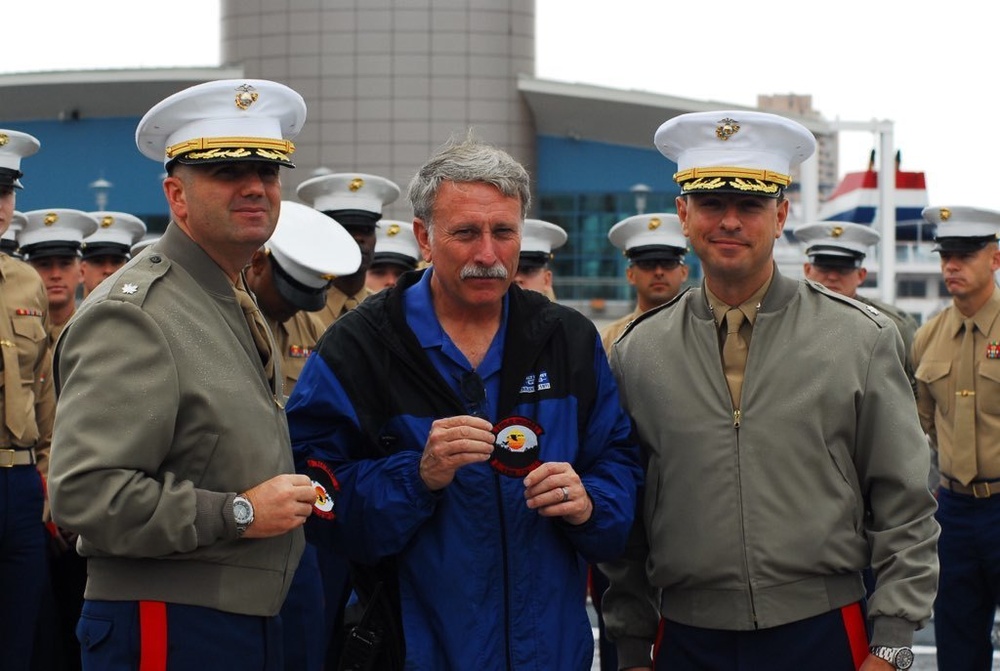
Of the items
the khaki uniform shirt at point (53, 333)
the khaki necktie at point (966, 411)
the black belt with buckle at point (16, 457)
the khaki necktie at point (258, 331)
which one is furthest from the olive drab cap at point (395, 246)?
the khaki necktie at point (258, 331)

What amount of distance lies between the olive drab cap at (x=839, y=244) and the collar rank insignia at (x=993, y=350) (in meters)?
1.31

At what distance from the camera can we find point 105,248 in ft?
26.8

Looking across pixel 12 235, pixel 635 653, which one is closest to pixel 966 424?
pixel 635 653

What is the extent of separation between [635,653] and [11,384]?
3249 mm

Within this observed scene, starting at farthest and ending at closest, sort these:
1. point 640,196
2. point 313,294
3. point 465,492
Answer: point 640,196, point 313,294, point 465,492

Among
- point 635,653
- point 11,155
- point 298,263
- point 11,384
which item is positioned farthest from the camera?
point 11,155

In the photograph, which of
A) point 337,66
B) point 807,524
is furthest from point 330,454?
point 337,66

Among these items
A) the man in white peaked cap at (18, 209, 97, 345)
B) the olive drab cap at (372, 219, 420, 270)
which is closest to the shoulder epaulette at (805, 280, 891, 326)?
the olive drab cap at (372, 219, 420, 270)

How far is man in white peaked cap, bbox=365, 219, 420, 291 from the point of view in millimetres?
8703

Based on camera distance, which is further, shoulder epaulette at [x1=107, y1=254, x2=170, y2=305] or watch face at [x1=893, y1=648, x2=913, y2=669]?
watch face at [x1=893, y1=648, x2=913, y2=669]

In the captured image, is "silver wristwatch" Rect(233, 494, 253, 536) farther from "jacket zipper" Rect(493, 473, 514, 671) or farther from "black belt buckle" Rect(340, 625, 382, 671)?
"jacket zipper" Rect(493, 473, 514, 671)

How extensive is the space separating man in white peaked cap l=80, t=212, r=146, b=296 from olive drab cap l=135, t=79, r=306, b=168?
186 inches

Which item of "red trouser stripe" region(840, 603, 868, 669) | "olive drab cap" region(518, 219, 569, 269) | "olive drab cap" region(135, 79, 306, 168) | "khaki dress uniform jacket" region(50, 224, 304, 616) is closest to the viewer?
"khaki dress uniform jacket" region(50, 224, 304, 616)

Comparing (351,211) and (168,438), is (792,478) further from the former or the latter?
(351,211)
